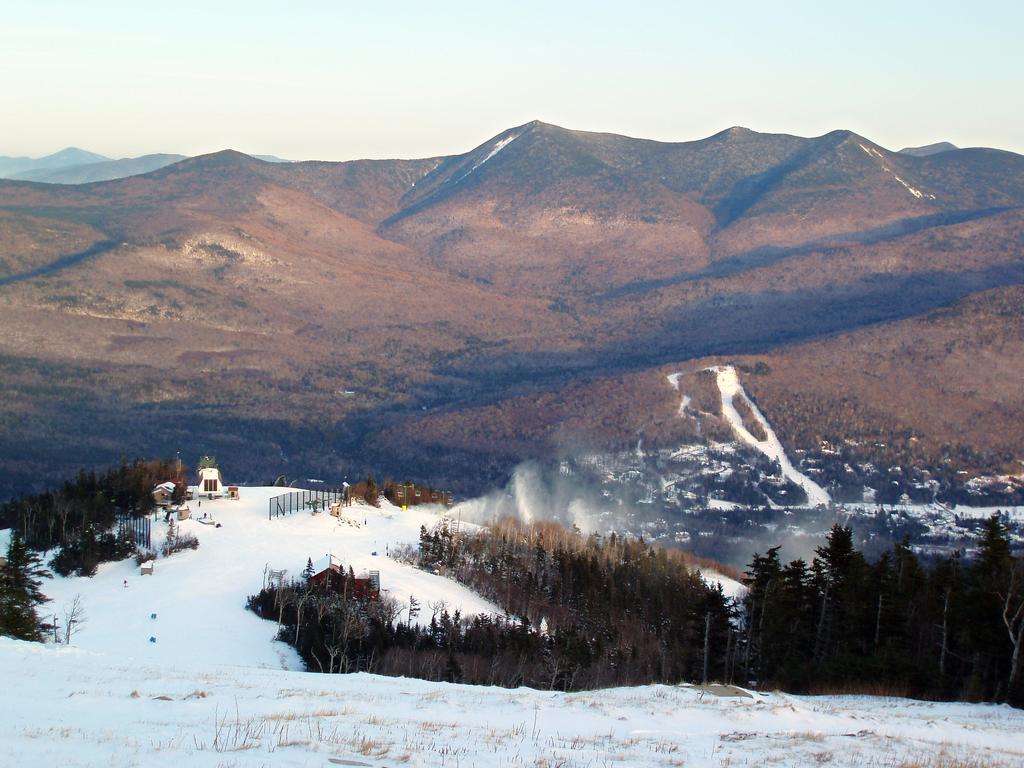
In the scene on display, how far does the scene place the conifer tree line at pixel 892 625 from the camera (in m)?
29.4

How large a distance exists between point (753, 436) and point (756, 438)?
619mm

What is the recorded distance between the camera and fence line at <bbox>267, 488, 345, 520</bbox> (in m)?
60.3

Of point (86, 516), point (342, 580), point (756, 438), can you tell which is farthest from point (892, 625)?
point (756, 438)

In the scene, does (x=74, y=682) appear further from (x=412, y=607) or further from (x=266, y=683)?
(x=412, y=607)

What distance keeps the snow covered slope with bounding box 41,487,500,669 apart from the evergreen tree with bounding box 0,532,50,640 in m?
2.04

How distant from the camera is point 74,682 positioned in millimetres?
19531

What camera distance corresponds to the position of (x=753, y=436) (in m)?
143

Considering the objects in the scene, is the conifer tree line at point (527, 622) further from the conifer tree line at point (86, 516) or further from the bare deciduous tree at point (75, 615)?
the conifer tree line at point (86, 516)

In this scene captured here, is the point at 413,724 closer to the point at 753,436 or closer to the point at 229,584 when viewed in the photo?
the point at 229,584

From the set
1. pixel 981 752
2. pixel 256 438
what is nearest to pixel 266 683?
pixel 981 752

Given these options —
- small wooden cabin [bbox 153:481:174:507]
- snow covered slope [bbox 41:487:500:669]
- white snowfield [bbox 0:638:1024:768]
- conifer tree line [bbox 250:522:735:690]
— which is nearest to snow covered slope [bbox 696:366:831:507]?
conifer tree line [bbox 250:522:735:690]

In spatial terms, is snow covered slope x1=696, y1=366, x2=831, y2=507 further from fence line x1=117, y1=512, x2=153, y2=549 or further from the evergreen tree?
the evergreen tree

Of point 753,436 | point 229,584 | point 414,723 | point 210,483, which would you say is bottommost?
point 229,584

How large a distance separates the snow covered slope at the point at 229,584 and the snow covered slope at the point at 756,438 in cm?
7282
